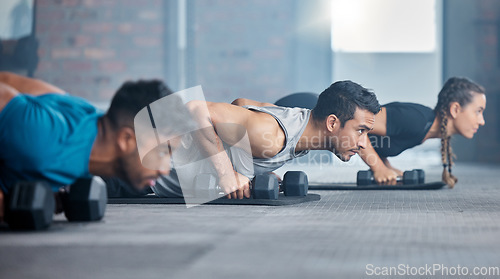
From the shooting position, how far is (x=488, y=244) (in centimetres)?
122

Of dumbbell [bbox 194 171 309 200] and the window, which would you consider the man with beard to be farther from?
the window

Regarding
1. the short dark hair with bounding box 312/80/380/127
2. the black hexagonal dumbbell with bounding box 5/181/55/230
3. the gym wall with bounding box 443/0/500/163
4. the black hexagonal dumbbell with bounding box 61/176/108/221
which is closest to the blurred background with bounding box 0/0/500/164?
the gym wall with bounding box 443/0/500/163

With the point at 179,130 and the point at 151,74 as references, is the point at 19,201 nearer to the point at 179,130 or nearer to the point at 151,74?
the point at 179,130

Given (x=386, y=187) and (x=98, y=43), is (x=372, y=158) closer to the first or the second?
(x=386, y=187)

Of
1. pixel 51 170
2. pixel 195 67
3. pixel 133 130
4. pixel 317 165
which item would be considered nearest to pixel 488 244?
pixel 133 130

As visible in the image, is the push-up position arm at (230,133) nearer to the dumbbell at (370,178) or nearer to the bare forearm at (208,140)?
the bare forearm at (208,140)

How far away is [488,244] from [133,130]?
731 millimetres

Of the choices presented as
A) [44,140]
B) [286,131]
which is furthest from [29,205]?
[286,131]

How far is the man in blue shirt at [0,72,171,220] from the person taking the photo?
51.9 inches

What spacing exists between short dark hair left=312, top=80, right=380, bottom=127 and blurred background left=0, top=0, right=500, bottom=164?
283 cm

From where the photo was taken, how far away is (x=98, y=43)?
5117 millimetres

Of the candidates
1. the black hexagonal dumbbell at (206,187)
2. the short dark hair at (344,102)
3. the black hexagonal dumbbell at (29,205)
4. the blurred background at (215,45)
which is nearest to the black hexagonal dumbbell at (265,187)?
the black hexagonal dumbbell at (206,187)

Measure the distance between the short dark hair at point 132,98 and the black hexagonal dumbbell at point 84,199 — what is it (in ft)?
0.46

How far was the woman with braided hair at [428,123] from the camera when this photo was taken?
2.71 m
